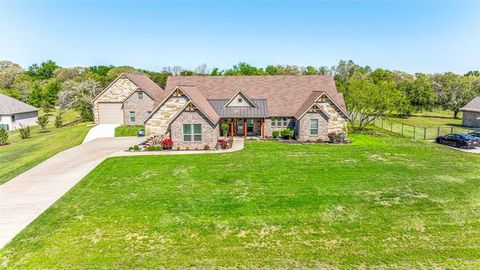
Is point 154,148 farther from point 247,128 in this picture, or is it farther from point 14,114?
point 14,114

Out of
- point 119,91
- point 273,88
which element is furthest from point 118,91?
point 273,88

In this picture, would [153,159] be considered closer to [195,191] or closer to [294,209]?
[195,191]

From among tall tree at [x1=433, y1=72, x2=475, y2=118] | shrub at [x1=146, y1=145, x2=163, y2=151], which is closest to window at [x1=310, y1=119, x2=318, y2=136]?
shrub at [x1=146, y1=145, x2=163, y2=151]

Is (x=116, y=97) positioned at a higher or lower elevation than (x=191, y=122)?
higher

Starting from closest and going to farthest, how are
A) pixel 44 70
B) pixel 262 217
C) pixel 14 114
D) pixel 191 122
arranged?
pixel 262 217 < pixel 191 122 < pixel 14 114 < pixel 44 70

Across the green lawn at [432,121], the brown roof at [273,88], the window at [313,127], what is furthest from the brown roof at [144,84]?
the green lawn at [432,121]

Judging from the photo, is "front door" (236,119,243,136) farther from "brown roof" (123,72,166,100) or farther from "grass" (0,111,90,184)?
"grass" (0,111,90,184)
